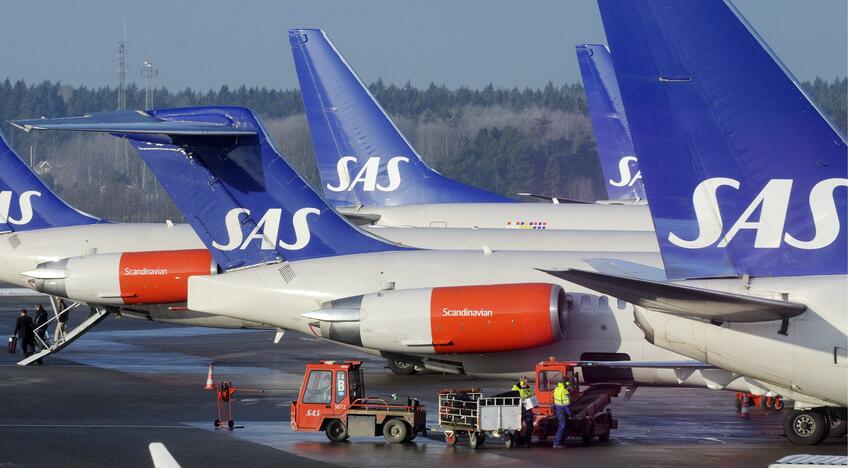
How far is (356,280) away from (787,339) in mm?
13028

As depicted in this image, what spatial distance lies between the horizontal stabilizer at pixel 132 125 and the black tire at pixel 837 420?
12.2m

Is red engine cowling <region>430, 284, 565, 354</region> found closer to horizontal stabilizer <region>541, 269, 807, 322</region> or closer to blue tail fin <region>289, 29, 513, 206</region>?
horizontal stabilizer <region>541, 269, 807, 322</region>

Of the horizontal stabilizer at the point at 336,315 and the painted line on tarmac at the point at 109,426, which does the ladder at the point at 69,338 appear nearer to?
the painted line on tarmac at the point at 109,426

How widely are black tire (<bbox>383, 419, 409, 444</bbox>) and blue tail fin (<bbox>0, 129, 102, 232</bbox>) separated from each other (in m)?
16.6

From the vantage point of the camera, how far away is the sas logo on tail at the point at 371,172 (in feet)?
133

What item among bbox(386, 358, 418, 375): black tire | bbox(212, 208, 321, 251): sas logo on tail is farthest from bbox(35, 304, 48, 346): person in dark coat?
bbox(212, 208, 321, 251): sas logo on tail

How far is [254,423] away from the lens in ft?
78.9

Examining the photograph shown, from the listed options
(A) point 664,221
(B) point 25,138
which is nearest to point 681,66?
(A) point 664,221

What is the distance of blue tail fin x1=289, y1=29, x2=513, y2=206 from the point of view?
1578 inches

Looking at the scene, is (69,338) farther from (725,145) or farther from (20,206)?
(725,145)

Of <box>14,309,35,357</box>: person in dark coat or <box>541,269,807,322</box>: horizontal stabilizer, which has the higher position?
<box>541,269,807,322</box>: horizontal stabilizer

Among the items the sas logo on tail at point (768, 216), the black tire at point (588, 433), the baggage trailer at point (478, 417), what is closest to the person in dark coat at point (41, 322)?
the baggage trailer at point (478, 417)

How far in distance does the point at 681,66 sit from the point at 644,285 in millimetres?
2616

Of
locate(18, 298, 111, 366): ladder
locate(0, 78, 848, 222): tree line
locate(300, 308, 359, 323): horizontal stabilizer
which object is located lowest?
locate(18, 298, 111, 366): ladder
